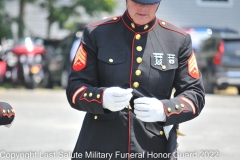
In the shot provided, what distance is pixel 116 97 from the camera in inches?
130

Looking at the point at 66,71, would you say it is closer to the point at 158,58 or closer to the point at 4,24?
the point at 4,24

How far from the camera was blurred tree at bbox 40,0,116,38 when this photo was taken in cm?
2342

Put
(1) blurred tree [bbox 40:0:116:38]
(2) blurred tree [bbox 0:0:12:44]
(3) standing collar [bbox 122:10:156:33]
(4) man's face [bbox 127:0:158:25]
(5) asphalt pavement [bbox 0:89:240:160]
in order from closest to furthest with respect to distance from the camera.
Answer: (4) man's face [bbox 127:0:158:25], (3) standing collar [bbox 122:10:156:33], (5) asphalt pavement [bbox 0:89:240:160], (2) blurred tree [bbox 0:0:12:44], (1) blurred tree [bbox 40:0:116:38]

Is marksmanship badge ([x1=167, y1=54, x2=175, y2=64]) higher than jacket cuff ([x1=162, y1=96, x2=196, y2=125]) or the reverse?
higher

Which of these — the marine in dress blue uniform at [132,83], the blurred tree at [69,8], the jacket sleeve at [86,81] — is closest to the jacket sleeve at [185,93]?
the marine in dress blue uniform at [132,83]

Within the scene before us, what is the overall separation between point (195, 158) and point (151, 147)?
5.16m

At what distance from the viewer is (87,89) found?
3459 millimetres

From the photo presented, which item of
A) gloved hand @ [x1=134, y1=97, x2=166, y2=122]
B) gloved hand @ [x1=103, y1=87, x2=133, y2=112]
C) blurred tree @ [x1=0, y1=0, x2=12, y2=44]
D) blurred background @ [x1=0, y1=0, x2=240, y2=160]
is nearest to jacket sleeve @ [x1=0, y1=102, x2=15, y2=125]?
gloved hand @ [x1=103, y1=87, x2=133, y2=112]

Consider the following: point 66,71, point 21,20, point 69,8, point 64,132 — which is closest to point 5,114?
point 64,132

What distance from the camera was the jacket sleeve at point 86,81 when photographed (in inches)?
135

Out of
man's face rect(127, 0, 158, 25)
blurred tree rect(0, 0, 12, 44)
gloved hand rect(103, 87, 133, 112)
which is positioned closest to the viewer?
gloved hand rect(103, 87, 133, 112)

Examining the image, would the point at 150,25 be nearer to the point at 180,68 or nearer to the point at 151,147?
the point at 180,68

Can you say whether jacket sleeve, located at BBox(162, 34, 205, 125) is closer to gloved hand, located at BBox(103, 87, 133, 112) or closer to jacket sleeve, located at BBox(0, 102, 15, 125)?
gloved hand, located at BBox(103, 87, 133, 112)

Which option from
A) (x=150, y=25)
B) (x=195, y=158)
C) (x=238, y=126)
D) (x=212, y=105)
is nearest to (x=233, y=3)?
(x=212, y=105)
